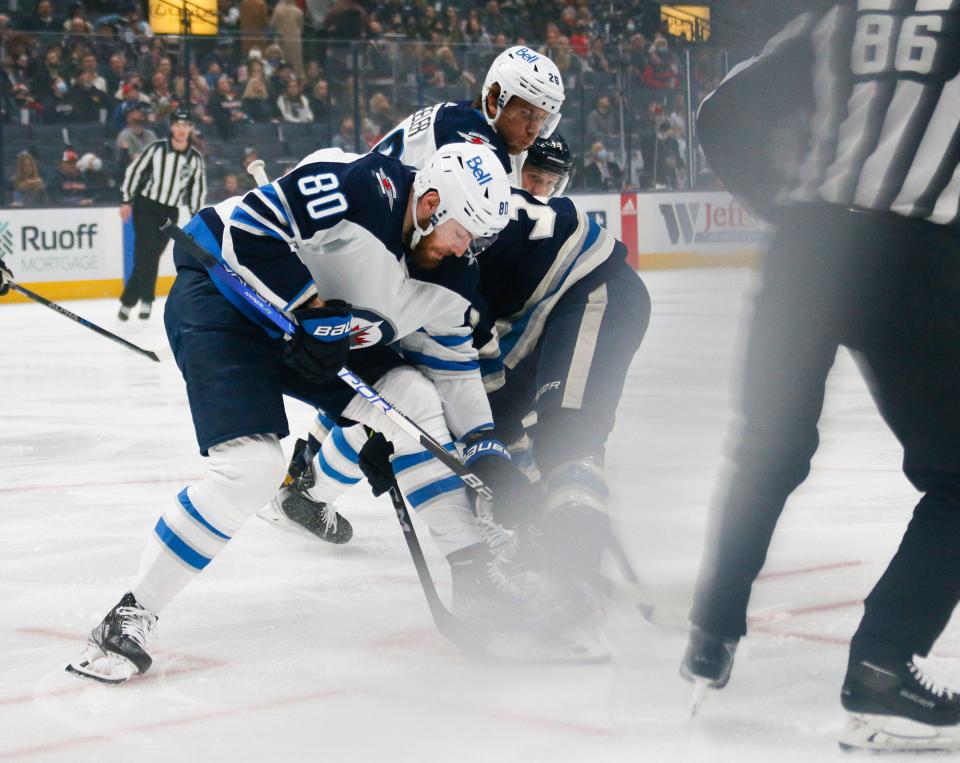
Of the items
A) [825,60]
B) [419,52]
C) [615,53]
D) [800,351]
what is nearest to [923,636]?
[800,351]

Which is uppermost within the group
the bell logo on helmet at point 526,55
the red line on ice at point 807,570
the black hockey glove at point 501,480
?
the bell logo on helmet at point 526,55

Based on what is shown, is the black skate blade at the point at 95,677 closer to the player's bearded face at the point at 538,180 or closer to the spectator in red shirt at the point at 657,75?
the player's bearded face at the point at 538,180

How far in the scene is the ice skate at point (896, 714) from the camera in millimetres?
1692

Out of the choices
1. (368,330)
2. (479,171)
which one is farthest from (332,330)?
(479,171)

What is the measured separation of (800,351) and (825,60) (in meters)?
0.34

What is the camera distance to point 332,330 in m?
2.20

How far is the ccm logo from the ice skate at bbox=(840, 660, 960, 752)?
930 millimetres

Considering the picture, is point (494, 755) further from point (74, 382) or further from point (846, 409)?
point (74, 382)

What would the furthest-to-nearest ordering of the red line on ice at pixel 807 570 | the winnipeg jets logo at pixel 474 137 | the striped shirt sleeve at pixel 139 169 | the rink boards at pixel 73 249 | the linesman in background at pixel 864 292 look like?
the rink boards at pixel 73 249 → the striped shirt sleeve at pixel 139 169 → the winnipeg jets logo at pixel 474 137 → the red line on ice at pixel 807 570 → the linesman in background at pixel 864 292

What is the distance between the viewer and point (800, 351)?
1740 millimetres

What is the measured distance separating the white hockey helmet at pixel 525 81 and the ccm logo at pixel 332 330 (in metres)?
0.85

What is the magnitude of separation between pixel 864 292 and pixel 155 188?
716 centimetres

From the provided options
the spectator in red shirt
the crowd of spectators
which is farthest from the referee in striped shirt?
the spectator in red shirt

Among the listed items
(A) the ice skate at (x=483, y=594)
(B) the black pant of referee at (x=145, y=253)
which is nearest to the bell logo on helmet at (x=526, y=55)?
(A) the ice skate at (x=483, y=594)
